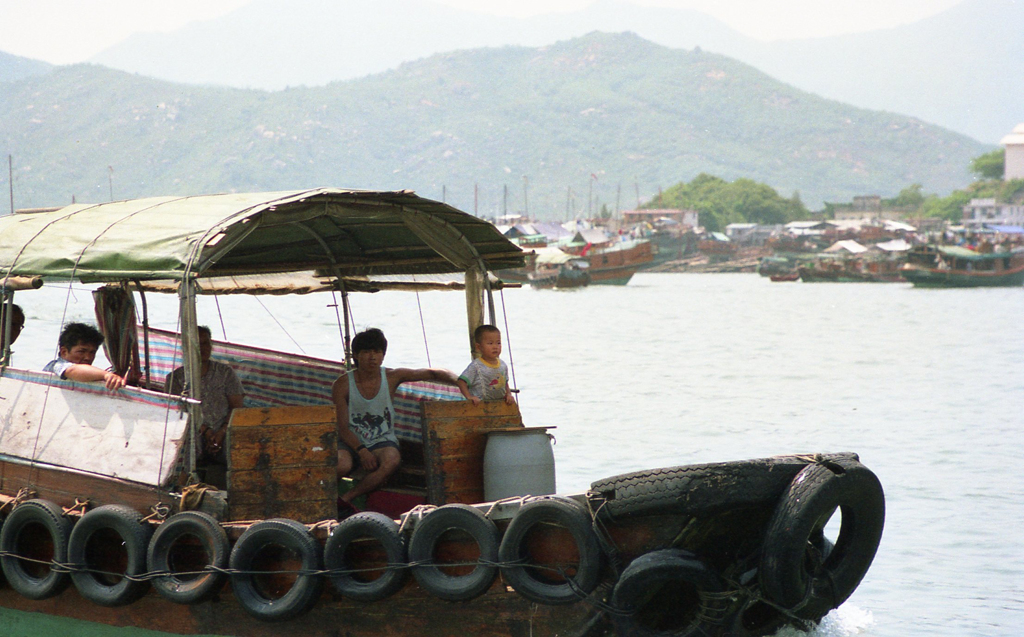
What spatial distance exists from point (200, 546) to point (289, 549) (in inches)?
19.7

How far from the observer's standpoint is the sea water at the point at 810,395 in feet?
30.0

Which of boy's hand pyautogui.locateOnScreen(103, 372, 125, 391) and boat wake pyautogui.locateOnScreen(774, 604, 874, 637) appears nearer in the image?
boy's hand pyautogui.locateOnScreen(103, 372, 125, 391)

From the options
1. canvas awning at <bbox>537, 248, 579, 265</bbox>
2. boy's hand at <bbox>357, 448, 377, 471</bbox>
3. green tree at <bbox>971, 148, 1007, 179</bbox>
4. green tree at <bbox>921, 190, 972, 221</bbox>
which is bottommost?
boy's hand at <bbox>357, 448, 377, 471</bbox>

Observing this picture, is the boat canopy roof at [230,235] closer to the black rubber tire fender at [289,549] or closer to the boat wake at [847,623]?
the black rubber tire fender at [289,549]

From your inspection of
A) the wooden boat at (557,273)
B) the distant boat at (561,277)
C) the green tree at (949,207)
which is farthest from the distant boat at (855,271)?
the green tree at (949,207)

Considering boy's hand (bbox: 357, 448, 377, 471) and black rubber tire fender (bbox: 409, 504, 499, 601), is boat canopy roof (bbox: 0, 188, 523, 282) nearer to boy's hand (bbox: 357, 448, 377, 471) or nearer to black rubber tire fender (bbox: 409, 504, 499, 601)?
boy's hand (bbox: 357, 448, 377, 471)

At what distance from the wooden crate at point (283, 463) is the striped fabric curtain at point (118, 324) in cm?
134

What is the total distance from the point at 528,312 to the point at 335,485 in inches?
1595

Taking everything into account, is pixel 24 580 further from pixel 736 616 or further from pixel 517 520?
pixel 736 616

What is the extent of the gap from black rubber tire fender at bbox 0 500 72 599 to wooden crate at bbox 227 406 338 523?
0.91 meters

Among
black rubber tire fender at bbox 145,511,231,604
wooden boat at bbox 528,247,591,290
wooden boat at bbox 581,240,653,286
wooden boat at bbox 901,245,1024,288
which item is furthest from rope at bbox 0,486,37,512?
wooden boat at bbox 581,240,653,286

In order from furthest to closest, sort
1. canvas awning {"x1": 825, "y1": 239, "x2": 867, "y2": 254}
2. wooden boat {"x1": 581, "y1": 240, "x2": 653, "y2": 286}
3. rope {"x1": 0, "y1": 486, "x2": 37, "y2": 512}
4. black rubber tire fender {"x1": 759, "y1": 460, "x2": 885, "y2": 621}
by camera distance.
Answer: canvas awning {"x1": 825, "y1": 239, "x2": 867, "y2": 254}, wooden boat {"x1": 581, "y1": 240, "x2": 653, "y2": 286}, rope {"x1": 0, "y1": 486, "x2": 37, "y2": 512}, black rubber tire fender {"x1": 759, "y1": 460, "x2": 885, "y2": 621}

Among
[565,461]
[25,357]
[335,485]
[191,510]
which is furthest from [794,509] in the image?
[25,357]

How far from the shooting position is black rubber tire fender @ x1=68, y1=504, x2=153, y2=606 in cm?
553
